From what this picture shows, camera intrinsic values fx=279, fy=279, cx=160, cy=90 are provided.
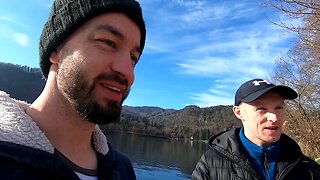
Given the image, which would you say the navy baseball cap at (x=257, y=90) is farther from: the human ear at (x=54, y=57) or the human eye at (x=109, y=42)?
the human ear at (x=54, y=57)

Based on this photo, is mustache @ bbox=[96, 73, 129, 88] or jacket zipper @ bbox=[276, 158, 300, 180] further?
jacket zipper @ bbox=[276, 158, 300, 180]

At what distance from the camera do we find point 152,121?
5832 inches

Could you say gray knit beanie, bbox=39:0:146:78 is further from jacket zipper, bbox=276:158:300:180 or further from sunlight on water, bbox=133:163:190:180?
sunlight on water, bbox=133:163:190:180

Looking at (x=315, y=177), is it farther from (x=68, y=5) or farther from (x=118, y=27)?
(x=68, y=5)

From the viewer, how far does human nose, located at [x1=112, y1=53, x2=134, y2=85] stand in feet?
4.31

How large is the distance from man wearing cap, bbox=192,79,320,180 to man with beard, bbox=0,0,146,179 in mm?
1523

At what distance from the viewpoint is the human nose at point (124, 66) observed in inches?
51.8

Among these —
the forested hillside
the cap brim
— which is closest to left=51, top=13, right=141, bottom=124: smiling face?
the cap brim

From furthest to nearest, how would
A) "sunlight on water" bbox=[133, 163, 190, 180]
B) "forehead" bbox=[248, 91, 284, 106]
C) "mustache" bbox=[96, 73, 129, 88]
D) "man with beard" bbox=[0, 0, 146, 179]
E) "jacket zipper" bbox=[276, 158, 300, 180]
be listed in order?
"sunlight on water" bbox=[133, 163, 190, 180], "forehead" bbox=[248, 91, 284, 106], "jacket zipper" bbox=[276, 158, 300, 180], "mustache" bbox=[96, 73, 129, 88], "man with beard" bbox=[0, 0, 146, 179]

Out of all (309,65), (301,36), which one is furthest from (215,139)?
(309,65)

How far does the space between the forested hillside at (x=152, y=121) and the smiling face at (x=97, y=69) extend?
61017 millimetres

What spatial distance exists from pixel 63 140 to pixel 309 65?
9190 millimetres

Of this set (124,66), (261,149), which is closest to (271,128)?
(261,149)

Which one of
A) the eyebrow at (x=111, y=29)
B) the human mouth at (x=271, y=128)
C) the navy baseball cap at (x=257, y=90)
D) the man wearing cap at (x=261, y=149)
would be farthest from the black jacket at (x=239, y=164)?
the eyebrow at (x=111, y=29)
